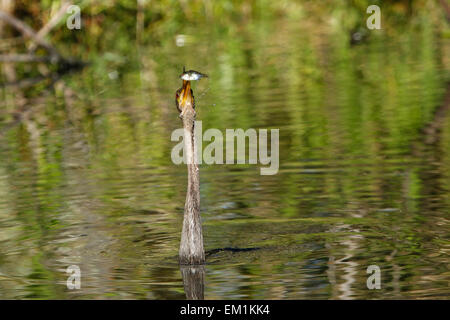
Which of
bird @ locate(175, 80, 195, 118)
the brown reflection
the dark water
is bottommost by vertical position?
the brown reflection

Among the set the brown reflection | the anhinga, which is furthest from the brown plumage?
the brown reflection

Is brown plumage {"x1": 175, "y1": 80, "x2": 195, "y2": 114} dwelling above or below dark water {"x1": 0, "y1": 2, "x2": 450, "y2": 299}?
above

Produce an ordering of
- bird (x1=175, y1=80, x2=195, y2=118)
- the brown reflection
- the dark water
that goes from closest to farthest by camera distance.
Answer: the brown reflection < bird (x1=175, y1=80, x2=195, y2=118) < the dark water

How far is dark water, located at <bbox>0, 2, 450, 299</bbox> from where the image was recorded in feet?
25.8

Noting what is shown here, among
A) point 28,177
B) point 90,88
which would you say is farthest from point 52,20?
point 28,177

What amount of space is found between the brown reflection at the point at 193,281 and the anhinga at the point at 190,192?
0.10m

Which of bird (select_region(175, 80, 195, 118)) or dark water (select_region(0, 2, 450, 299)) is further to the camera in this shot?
dark water (select_region(0, 2, 450, 299))

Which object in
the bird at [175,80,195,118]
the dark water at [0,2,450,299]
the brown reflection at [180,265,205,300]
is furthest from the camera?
the dark water at [0,2,450,299]

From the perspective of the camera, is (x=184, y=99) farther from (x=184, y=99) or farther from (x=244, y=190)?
(x=244, y=190)

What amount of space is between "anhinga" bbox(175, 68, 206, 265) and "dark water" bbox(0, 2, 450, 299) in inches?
7.2

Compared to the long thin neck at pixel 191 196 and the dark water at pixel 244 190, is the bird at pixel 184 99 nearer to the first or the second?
the long thin neck at pixel 191 196

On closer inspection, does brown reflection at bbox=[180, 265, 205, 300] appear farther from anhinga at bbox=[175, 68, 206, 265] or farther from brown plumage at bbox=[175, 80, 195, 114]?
brown plumage at bbox=[175, 80, 195, 114]

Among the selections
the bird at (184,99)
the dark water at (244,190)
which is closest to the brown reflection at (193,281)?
the dark water at (244,190)

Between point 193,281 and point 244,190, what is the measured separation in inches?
121
